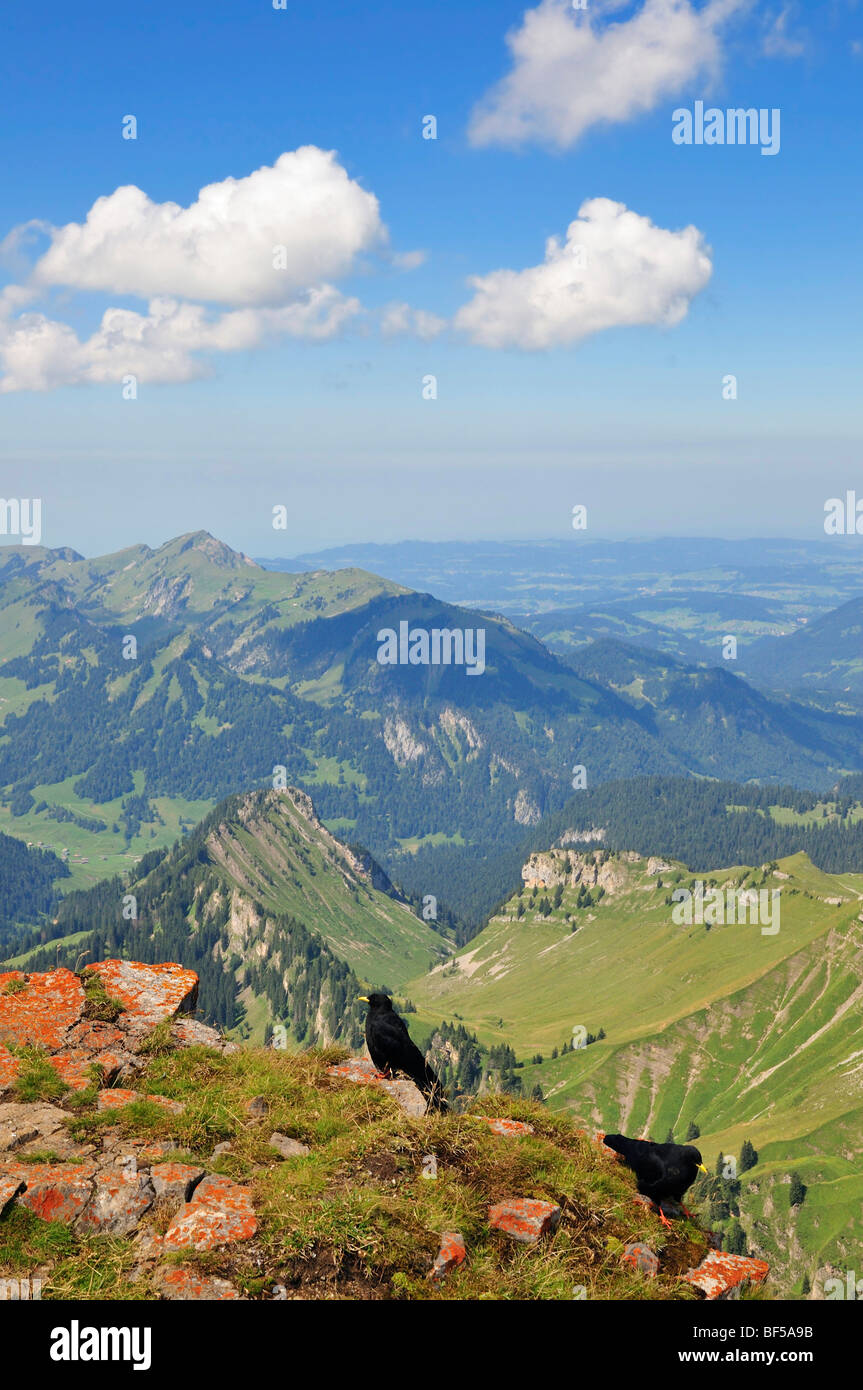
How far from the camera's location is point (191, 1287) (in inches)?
527

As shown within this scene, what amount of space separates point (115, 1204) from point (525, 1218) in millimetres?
7666

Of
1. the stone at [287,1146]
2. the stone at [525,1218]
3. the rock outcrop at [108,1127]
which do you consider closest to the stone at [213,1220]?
the rock outcrop at [108,1127]

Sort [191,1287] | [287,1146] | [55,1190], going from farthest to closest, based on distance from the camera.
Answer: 1. [287,1146]
2. [55,1190]
3. [191,1287]

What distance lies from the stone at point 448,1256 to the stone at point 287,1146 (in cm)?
373

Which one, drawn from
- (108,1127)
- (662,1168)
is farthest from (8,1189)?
(662,1168)

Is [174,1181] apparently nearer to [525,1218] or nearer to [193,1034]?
[525,1218]

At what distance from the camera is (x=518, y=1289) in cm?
1432

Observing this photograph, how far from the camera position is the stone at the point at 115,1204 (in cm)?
1498

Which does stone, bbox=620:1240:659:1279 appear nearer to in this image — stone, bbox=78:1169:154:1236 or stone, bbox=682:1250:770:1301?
stone, bbox=682:1250:770:1301

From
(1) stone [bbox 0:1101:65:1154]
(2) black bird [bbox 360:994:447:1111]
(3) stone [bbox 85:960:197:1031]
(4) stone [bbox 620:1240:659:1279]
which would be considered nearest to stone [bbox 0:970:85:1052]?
(3) stone [bbox 85:960:197:1031]
